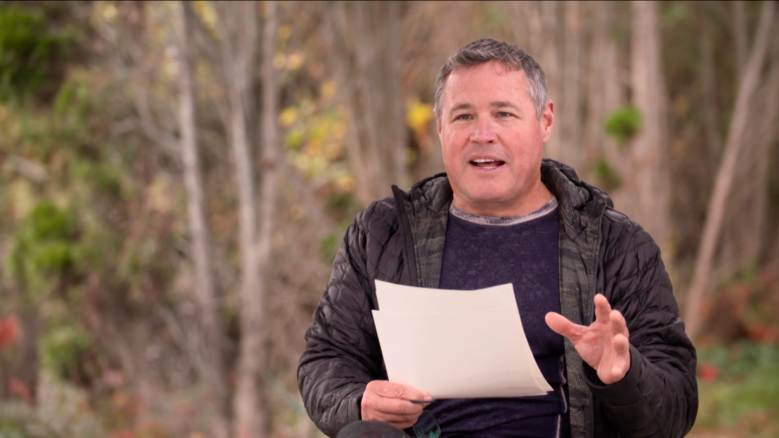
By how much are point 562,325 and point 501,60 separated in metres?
0.76

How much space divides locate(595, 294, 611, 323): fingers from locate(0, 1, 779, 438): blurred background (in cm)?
382

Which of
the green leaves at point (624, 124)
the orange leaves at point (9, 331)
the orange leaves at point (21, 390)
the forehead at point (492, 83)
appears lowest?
the orange leaves at point (21, 390)

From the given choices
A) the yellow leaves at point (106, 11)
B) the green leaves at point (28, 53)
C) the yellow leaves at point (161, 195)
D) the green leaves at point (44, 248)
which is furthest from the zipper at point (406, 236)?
the green leaves at point (44, 248)

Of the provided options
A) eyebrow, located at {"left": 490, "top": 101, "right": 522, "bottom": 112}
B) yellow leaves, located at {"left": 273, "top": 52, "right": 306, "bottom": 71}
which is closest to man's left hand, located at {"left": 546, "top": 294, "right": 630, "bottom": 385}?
eyebrow, located at {"left": 490, "top": 101, "right": 522, "bottom": 112}

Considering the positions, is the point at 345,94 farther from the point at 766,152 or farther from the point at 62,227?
the point at 766,152

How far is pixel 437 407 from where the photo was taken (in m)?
2.36

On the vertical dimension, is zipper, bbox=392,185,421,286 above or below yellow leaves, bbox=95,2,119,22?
below

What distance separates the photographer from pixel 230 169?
25.6 ft

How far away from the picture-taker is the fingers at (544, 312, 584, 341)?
185cm

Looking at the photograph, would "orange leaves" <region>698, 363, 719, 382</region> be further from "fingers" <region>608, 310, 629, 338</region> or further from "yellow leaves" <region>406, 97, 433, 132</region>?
"fingers" <region>608, 310, 629, 338</region>

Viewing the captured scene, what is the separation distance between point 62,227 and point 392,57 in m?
3.51

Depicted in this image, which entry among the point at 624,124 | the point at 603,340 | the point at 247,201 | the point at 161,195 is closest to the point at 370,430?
the point at 603,340

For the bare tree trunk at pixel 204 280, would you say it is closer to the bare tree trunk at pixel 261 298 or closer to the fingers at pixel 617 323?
the bare tree trunk at pixel 261 298

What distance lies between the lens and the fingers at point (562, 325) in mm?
1854
